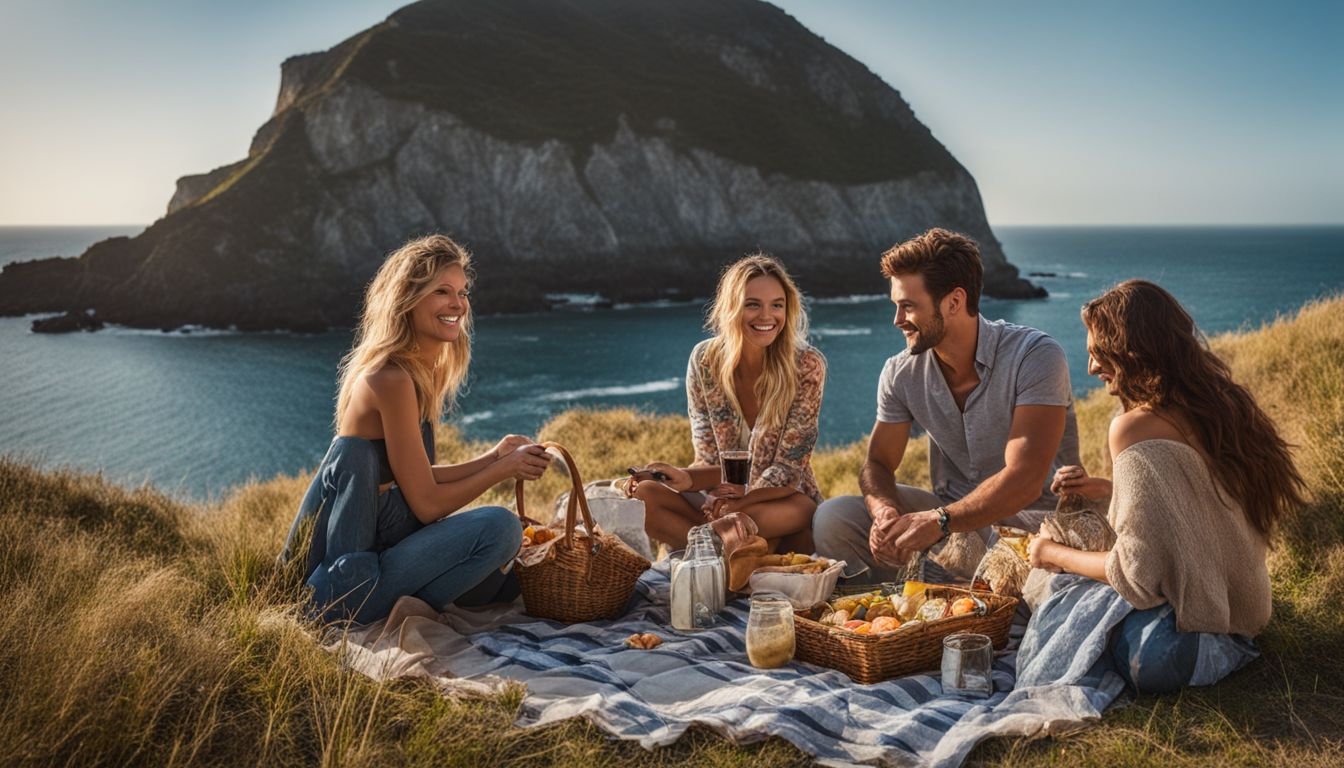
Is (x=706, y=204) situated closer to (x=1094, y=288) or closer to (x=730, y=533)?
(x=1094, y=288)

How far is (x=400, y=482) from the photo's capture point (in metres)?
4.48

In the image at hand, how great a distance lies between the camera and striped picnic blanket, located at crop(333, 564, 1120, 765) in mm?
3404

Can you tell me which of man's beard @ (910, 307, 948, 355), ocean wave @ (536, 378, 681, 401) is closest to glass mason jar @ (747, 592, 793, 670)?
man's beard @ (910, 307, 948, 355)

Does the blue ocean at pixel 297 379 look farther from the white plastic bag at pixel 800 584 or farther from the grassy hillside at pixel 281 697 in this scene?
the grassy hillside at pixel 281 697

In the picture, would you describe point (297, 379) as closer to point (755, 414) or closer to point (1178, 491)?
point (755, 414)

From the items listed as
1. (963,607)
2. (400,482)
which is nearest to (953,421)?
(963,607)

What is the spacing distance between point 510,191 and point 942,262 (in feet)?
215

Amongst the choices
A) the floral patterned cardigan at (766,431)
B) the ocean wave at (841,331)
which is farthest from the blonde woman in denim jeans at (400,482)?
the ocean wave at (841,331)

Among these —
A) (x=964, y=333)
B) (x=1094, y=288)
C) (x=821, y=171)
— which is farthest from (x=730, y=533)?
(x=1094, y=288)

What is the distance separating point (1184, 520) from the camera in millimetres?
3461

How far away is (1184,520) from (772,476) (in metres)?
2.34

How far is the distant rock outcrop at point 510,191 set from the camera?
195 ft

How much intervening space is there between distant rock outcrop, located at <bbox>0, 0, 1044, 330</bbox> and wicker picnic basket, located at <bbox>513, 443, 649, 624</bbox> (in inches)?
2172

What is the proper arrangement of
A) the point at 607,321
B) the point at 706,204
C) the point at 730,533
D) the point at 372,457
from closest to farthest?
the point at 372,457 < the point at 730,533 < the point at 607,321 < the point at 706,204
